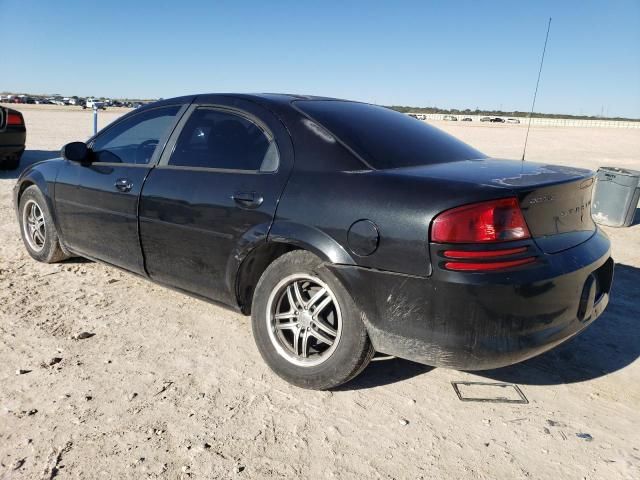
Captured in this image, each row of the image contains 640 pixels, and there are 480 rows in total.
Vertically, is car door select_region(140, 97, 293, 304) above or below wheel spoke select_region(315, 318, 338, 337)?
above

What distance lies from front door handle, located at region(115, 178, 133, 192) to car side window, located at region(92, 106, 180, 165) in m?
0.17

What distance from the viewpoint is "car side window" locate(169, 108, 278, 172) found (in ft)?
9.81

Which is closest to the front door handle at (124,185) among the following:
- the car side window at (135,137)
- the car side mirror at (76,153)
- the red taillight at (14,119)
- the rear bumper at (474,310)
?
the car side window at (135,137)

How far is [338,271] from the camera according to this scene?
2.51 meters

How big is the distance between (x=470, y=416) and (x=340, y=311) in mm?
841

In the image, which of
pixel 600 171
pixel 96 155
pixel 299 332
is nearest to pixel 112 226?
pixel 96 155

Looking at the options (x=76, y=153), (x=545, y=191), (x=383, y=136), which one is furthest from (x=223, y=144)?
(x=545, y=191)

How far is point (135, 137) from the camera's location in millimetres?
3865

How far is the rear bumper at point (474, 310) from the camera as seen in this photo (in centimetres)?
224

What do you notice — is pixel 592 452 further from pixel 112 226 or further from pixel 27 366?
pixel 112 226

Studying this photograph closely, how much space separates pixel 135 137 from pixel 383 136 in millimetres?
1951

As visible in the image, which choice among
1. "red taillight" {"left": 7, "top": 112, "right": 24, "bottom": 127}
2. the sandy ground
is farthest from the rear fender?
"red taillight" {"left": 7, "top": 112, "right": 24, "bottom": 127}

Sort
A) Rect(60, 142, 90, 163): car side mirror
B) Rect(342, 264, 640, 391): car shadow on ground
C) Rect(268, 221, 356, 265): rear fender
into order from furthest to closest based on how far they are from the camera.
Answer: Rect(60, 142, 90, 163): car side mirror < Rect(342, 264, 640, 391): car shadow on ground < Rect(268, 221, 356, 265): rear fender

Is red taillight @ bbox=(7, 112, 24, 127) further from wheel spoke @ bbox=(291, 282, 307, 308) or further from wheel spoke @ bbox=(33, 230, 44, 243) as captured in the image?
wheel spoke @ bbox=(291, 282, 307, 308)
